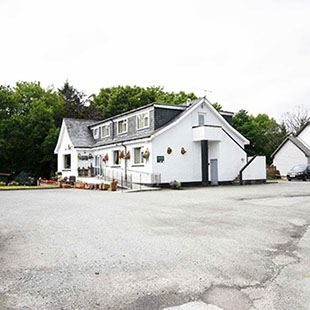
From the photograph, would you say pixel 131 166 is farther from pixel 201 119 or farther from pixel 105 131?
pixel 105 131

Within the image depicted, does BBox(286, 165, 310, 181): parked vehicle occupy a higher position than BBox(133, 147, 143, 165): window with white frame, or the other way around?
BBox(133, 147, 143, 165): window with white frame

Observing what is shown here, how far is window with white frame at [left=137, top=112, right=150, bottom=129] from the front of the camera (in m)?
24.9

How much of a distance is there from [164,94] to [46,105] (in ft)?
Result: 59.6

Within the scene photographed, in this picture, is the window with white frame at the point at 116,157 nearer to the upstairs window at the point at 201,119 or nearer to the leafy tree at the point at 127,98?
the upstairs window at the point at 201,119

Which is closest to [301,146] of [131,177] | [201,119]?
[201,119]

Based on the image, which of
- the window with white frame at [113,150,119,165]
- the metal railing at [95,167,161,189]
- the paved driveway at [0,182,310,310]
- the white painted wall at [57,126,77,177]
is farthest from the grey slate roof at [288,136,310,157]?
the paved driveway at [0,182,310,310]

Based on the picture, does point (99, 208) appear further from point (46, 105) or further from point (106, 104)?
point (106, 104)

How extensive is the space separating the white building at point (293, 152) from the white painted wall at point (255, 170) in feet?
52.3

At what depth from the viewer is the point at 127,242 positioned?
652cm

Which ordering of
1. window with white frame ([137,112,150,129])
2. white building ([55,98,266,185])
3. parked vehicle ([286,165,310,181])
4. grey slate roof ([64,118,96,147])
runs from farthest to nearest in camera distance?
parked vehicle ([286,165,310,181])
grey slate roof ([64,118,96,147])
window with white frame ([137,112,150,129])
white building ([55,98,266,185])

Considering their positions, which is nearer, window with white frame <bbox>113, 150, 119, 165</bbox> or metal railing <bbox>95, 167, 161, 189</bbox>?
metal railing <bbox>95, 167, 161, 189</bbox>

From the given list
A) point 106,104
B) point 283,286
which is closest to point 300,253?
point 283,286

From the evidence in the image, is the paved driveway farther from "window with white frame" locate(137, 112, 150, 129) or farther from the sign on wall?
"window with white frame" locate(137, 112, 150, 129)

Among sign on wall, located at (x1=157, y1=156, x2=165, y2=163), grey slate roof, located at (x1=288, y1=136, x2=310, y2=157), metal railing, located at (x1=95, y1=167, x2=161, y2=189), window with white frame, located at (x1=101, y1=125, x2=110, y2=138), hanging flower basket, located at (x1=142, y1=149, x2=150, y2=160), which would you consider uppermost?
window with white frame, located at (x1=101, y1=125, x2=110, y2=138)
